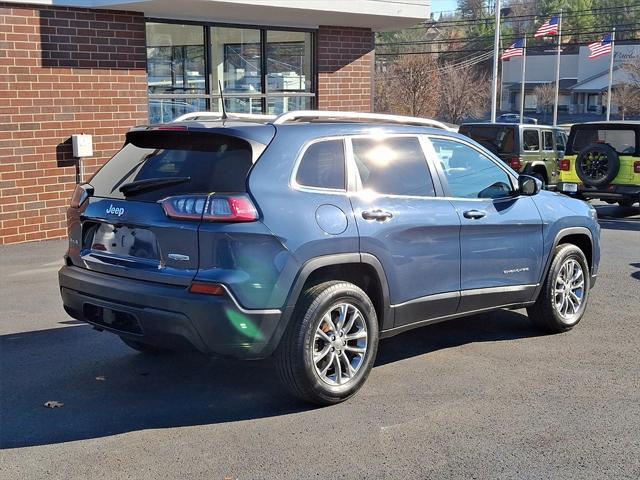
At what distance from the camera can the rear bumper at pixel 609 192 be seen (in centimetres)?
1443

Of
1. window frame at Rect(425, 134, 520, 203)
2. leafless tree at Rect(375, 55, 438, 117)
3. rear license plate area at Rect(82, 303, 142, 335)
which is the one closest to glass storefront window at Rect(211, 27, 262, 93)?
window frame at Rect(425, 134, 520, 203)

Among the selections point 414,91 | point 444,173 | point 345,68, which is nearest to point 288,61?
point 345,68

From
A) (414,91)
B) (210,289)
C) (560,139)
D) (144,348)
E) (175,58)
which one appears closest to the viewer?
(210,289)

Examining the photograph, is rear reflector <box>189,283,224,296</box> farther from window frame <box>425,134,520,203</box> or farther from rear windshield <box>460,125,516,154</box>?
rear windshield <box>460,125,516,154</box>

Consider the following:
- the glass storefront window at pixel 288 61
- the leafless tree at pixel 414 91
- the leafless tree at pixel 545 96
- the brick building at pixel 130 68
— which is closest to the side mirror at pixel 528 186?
the brick building at pixel 130 68

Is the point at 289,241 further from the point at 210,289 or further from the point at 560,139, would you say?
the point at 560,139

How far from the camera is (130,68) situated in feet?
40.0

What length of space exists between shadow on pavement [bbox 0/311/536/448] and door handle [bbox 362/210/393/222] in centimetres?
129

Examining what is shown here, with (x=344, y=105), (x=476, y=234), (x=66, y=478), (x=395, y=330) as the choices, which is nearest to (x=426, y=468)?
(x=395, y=330)

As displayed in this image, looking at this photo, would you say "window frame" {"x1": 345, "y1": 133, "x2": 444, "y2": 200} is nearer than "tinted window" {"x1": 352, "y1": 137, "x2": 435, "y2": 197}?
Yes

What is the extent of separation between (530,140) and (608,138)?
2889 millimetres

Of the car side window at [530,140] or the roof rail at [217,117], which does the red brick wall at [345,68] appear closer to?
the car side window at [530,140]

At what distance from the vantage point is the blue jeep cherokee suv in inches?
182

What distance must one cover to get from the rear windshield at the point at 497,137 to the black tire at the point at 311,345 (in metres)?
12.9
